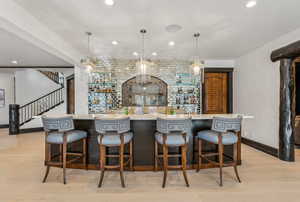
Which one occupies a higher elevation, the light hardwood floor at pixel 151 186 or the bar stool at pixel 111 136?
the bar stool at pixel 111 136

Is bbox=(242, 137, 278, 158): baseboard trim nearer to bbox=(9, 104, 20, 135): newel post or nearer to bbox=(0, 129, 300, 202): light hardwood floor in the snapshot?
bbox=(0, 129, 300, 202): light hardwood floor

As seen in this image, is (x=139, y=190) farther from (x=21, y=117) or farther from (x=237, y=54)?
(x=21, y=117)

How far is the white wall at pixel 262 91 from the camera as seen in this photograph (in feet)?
11.7

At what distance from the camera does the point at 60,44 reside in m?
3.63

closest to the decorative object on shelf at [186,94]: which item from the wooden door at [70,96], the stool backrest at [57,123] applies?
the stool backrest at [57,123]

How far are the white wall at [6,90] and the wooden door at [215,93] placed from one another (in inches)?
361

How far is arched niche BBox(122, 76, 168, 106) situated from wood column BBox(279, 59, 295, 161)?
10.8ft

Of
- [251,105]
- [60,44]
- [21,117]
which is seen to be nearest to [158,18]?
[60,44]

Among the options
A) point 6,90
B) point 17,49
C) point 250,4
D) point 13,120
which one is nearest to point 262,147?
point 250,4

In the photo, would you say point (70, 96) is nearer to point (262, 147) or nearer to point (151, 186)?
point (151, 186)

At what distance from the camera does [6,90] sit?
23.8 feet

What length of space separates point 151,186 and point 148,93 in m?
3.67

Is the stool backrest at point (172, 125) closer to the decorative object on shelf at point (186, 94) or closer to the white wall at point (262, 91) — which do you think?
the white wall at point (262, 91)

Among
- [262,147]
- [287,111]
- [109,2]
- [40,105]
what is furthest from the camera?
[40,105]
